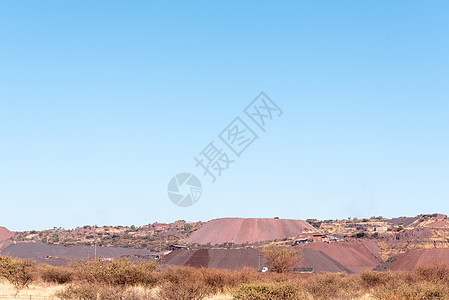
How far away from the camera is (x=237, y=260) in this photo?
94.6 m

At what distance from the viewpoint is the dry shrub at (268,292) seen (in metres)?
26.9

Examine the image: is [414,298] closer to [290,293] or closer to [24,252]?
[290,293]

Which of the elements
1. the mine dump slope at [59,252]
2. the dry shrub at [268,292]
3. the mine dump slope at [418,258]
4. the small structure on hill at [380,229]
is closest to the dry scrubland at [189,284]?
the dry shrub at [268,292]

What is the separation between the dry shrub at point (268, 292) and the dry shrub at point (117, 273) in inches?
388

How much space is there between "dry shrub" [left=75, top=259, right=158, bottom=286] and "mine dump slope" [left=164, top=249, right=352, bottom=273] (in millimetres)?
54618

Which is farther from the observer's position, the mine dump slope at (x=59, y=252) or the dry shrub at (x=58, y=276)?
the mine dump slope at (x=59, y=252)

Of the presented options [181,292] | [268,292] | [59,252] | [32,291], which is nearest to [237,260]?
[32,291]

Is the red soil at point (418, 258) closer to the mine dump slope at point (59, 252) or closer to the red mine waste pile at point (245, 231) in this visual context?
the mine dump slope at point (59, 252)

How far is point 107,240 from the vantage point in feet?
641

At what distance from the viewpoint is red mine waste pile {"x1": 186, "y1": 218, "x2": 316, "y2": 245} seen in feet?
590

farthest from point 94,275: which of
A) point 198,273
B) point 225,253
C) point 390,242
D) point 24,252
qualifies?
point 390,242

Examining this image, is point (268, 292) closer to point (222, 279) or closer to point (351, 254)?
point (222, 279)

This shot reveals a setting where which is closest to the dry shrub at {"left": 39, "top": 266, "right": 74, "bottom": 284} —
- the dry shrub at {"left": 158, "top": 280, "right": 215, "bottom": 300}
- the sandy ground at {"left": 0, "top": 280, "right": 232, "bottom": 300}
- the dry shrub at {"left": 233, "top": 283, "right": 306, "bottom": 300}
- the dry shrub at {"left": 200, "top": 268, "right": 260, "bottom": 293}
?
the sandy ground at {"left": 0, "top": 280, "right": 232, "bottom": 300}

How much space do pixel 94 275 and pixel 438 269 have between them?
1107 inches
